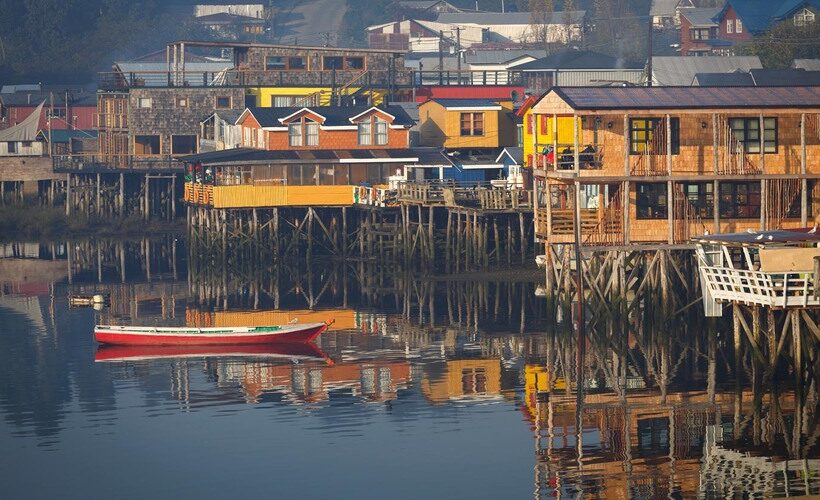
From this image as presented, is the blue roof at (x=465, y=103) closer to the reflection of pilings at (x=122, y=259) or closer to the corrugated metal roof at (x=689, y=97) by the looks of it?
the reflection of pilings at (x=122, y=259)

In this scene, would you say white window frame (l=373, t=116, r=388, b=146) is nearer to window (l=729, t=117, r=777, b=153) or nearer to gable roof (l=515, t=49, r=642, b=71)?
window (l=729, t=117, r=777, b=153)

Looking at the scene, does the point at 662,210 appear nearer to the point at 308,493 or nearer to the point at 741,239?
the point at 741,239

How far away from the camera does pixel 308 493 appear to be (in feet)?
119

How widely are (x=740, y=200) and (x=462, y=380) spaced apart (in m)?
11.7

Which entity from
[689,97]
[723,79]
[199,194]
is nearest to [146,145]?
[199,194]

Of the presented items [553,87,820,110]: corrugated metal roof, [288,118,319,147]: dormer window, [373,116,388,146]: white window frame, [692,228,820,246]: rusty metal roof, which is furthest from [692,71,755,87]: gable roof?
[692,228,820,246]: rusty metal roof

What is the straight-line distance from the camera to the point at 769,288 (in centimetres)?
4025

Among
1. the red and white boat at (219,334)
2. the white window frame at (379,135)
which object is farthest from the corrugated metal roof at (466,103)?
the red and white boat at (219,334)

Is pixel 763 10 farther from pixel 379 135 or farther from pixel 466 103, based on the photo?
pixel 379 135

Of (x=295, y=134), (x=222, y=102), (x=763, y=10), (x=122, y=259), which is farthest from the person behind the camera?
(x=763, y=10)

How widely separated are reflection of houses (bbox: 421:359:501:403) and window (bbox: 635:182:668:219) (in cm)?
684

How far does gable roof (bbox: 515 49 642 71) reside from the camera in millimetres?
128738

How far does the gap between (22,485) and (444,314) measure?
27.5 meters

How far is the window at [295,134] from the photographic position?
8462 centimetres
